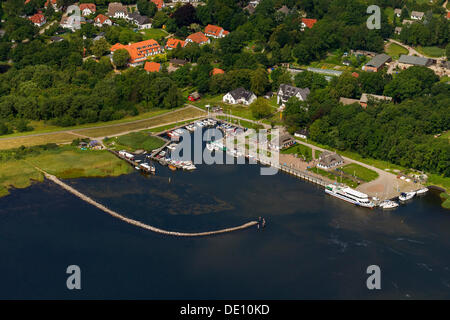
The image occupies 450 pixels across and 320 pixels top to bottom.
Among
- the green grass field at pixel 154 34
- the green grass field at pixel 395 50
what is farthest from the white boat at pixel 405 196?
the green grass field at pixel 154 34

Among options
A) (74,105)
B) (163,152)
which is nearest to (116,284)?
(163,152)

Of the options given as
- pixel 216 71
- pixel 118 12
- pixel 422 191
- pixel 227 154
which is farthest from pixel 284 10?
pixel 422 191

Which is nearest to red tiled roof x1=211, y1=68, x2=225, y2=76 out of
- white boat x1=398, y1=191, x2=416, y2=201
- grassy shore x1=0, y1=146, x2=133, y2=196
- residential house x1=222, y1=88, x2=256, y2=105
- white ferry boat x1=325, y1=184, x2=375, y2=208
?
residential house x1=222, y1=88, x2=256, y2=105

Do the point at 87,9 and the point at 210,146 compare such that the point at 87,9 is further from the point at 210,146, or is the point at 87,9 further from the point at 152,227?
the point at 152,227

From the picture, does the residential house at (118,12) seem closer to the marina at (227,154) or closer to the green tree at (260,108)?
the marina at (227,154)
